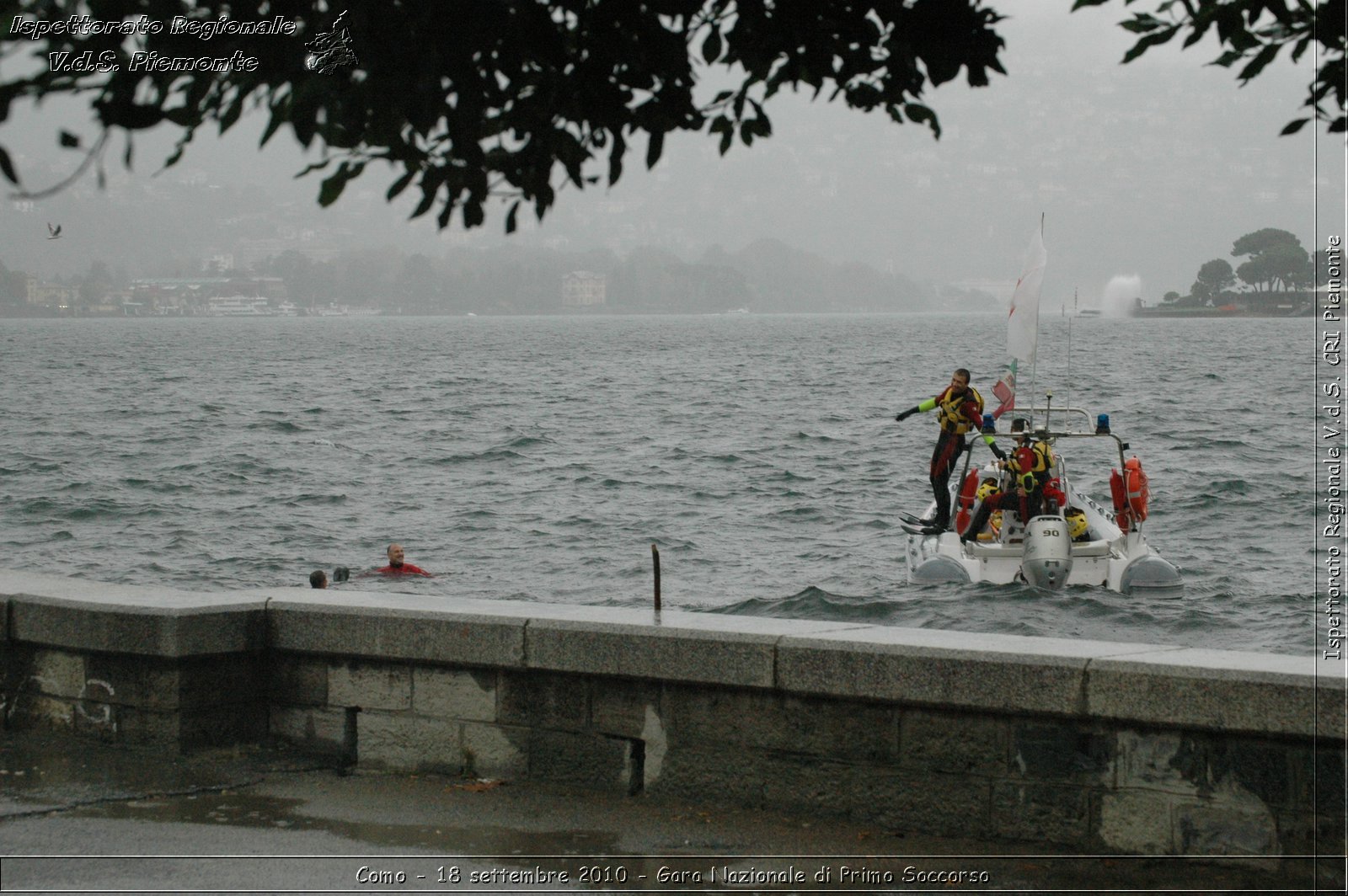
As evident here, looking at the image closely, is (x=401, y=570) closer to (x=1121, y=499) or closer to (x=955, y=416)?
(x=955, y=416)

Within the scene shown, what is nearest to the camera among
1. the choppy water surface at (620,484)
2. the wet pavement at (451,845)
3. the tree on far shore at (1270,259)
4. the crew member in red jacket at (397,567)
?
the wet pavement at (451,845)

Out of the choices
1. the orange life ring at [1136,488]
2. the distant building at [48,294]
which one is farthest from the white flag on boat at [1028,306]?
the distant building at [48,294]

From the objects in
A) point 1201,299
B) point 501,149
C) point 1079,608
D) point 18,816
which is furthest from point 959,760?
point 1201,299

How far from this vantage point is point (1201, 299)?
12456 cm

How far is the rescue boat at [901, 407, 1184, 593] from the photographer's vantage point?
19.1m

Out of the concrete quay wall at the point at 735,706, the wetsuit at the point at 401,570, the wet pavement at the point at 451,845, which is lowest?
the wetsuit at the point at 401,570

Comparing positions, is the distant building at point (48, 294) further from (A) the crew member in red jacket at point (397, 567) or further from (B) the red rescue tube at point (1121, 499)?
(B) the red rescue tube at point (1121, 499)

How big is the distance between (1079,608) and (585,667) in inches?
536

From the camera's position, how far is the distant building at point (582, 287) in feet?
525

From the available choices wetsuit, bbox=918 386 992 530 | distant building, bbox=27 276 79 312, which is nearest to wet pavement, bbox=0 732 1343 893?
wetsuit, bbox=918 386 992 530

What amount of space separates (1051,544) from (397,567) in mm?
8843

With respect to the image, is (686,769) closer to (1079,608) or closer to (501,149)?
(501,149)

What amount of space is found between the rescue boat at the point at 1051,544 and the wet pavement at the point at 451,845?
1269cm

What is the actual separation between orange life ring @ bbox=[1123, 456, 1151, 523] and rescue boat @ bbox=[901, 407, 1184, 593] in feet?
0.03
